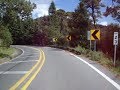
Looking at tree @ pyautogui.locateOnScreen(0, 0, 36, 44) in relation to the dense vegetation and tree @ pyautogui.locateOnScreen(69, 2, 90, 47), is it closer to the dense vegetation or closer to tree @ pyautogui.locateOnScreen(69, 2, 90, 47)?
the dense vegetation

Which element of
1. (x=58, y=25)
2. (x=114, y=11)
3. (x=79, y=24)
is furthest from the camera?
(x=58, y=25)

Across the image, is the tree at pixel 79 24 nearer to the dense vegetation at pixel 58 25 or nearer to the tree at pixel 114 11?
the dense vegetation at pixel 58 25

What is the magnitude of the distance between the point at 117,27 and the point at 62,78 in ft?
75.6

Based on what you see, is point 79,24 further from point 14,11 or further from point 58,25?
point 58,25

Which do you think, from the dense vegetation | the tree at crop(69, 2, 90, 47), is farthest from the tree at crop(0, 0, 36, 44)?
the tree at crop(69, 2, 90, 47)

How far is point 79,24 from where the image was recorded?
5675 centimetres

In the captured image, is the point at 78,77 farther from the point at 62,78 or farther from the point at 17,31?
the point at 17,31

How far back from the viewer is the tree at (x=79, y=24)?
184 feet

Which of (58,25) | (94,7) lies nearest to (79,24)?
(94,7)

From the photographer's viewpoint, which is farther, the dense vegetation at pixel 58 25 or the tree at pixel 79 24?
the tree at pixel 79 24

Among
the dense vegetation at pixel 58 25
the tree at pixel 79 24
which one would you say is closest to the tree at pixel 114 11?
the dense vegetation at pixel 58 25

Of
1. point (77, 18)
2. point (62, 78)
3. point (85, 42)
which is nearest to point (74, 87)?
point (62, 78)

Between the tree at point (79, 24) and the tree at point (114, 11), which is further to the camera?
the tree at point (79, 24)

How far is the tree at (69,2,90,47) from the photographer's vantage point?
55938mm
